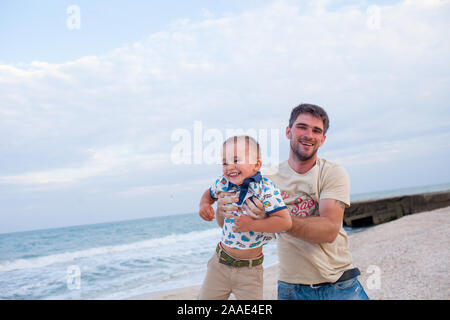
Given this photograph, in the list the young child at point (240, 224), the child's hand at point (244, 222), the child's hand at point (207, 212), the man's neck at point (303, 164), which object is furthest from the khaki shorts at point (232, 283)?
the man's neck at point (303, 164)

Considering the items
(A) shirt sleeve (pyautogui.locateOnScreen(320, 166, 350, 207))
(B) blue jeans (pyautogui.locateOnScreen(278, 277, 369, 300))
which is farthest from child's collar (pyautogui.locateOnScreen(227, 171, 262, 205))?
(B) blue jeans (pyautogui.locateOnScreen(278, 277, 369, 300))

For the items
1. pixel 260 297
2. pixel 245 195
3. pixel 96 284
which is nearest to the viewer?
pixel 245 195

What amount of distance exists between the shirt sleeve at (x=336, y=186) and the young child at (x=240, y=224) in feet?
1.18

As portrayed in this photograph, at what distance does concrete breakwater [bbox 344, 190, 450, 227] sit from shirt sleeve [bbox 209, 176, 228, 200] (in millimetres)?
19762

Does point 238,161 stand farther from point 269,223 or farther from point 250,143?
point 269,223

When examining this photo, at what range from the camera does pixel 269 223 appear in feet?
7.79

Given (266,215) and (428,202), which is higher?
(266,215)

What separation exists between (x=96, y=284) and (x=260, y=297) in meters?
11.4

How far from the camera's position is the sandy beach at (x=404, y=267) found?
6750mm

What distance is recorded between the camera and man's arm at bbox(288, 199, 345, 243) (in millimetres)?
2426

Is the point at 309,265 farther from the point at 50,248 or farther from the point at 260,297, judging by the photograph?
the point at 50,248

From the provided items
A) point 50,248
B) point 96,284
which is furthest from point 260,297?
point 50,248
